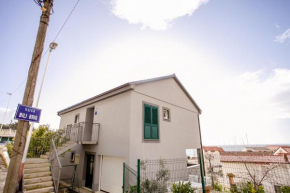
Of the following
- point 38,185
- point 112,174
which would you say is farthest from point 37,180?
point 112,174

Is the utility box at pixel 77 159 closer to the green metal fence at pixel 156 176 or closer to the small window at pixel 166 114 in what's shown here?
the green metal fence at pixel 156 176

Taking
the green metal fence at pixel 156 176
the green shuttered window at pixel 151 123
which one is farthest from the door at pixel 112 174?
the green shuttered window at pixel 151 123

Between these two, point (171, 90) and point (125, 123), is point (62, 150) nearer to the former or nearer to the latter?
point (125, 123)

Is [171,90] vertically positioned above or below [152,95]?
above

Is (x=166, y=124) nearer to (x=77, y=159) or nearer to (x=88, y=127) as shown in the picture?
(x=88, y=127)

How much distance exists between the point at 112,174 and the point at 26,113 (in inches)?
241

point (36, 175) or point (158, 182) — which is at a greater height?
point (36, 175)

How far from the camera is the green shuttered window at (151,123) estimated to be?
836 centimetres

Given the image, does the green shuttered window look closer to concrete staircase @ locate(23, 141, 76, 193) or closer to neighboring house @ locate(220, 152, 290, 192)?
neighboring house @ locate(220, 152, 290, 192)

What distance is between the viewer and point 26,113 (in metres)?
3.97

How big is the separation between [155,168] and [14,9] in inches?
410

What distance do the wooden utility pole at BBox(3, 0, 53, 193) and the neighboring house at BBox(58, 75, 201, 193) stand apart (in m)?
4.22

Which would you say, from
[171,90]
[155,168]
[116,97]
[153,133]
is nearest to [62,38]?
[116,97]

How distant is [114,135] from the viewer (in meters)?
8.17
